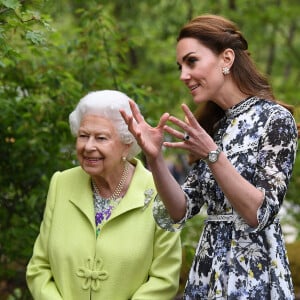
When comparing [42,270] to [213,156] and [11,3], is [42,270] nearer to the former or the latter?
[11,3]

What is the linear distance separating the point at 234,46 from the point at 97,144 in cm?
86

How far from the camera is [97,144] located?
4.00 m

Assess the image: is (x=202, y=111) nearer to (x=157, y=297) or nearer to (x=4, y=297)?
(x=157, y=297)

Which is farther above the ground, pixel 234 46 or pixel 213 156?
pixel 234 46

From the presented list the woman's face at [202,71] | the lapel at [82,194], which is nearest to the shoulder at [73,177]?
the lapel at [82,194]

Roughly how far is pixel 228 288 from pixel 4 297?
3320 mm

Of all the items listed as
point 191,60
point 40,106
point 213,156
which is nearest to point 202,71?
point 191,60

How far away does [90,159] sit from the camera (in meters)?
4.02

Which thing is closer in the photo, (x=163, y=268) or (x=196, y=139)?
(x=196, y=139)

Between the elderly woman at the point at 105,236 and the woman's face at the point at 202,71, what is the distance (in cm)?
63

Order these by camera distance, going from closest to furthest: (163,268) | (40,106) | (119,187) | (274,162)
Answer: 1. (274,162)
2. (163,268)
3. (119,187)
4. (40,106)

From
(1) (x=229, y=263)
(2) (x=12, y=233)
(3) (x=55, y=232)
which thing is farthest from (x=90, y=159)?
(2) (x=12, y=233)

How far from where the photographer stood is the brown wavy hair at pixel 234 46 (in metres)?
3.49

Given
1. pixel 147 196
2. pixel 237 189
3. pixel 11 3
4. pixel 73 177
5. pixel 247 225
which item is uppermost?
pixel 11 3
